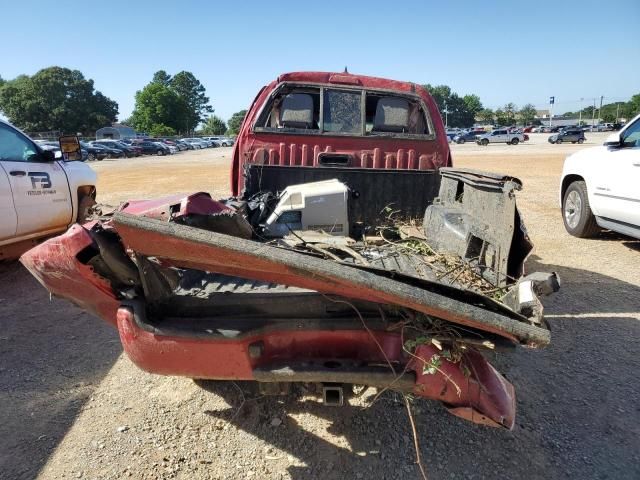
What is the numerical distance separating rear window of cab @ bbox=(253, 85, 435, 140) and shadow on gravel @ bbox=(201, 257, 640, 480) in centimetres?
233

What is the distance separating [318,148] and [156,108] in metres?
82.5

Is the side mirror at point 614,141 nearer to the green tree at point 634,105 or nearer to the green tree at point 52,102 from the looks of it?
the green tree at point 52,102

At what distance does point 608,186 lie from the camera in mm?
5809

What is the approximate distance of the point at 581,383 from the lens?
303 cm

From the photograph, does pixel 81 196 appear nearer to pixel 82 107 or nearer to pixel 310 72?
pixel 310 72

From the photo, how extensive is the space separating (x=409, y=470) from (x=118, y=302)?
5.38 ft

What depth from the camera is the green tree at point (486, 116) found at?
112 m

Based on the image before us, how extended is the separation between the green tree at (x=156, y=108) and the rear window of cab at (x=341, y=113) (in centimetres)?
7877

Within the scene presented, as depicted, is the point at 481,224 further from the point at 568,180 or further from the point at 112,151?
the point at 112,151

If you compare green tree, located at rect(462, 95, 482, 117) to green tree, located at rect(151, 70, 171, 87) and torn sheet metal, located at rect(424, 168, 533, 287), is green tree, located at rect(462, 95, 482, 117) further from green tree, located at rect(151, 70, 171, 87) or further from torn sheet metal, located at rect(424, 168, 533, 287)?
torn sheet metal, located at rect(424, 168, 533, 287)

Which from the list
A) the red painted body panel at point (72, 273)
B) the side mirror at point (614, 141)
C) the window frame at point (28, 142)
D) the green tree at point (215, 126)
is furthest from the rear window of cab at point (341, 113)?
A: the green tree at point (215, 126)

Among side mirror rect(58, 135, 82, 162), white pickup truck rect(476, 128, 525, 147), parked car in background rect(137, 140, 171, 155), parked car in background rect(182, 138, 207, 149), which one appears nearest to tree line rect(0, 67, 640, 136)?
parked car in background rect(182, 138, 207, 149)

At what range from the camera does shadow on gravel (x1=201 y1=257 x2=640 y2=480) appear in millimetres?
2275

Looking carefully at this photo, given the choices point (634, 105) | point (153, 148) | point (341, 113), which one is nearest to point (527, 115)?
point (634, 105)
